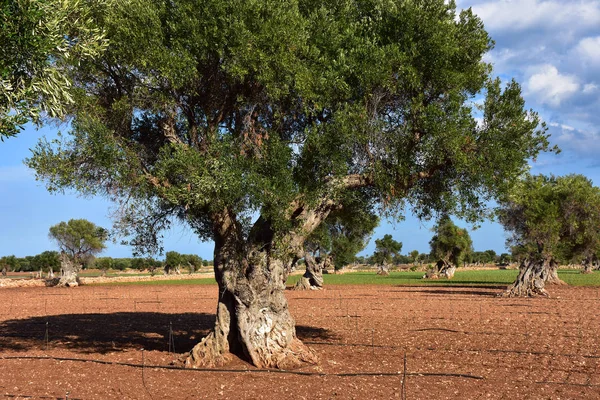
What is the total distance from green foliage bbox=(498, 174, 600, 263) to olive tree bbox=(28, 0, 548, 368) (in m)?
25.6

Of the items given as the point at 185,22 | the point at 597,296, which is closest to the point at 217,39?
the point at 185,22

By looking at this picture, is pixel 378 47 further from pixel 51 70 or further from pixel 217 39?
pixel 51 70

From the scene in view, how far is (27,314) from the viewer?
32375 mm

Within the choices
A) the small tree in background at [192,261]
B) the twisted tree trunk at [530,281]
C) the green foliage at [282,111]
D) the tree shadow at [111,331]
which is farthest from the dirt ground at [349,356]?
the small tree in background at [192,261]

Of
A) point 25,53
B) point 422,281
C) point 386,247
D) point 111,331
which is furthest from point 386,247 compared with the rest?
point 25,53

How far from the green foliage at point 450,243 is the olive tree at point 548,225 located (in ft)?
68.3

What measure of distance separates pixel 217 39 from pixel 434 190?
26.9 feet

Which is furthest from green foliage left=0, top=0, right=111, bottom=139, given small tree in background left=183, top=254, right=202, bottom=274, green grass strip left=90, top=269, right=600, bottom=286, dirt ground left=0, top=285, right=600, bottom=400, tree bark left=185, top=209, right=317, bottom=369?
small tree in background left=183, top=254, right=202, bottom=274

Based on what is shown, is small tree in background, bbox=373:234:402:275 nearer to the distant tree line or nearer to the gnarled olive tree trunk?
the gnarled olive tree trunk

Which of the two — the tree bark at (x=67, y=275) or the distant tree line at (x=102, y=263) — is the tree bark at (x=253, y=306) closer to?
the distant tree line at (x=102, y=263)

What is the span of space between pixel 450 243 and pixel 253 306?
65067 mm

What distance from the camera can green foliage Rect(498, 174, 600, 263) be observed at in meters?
39.2

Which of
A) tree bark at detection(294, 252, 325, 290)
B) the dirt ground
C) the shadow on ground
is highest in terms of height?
tree bark at detection(294, 252, 325, 290)

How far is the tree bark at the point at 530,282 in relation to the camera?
130 ft
